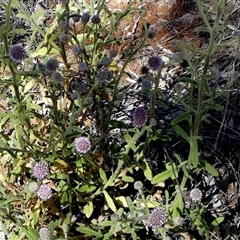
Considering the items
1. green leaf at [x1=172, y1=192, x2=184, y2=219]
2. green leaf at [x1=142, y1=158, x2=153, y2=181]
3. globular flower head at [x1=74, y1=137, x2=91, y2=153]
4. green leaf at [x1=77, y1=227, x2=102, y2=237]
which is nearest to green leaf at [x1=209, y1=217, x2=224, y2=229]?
green leaf at [x1=172, y1=192, x2=184, y2=219]

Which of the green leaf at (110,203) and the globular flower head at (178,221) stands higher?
the globular flower head at (178,221)

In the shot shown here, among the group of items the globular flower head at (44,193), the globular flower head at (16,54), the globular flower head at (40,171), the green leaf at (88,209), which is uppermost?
the globular flower head at (16,54)

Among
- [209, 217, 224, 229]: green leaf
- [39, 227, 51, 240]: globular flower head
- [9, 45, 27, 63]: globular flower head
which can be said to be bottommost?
[209, 217, 224, 229]: green leaf

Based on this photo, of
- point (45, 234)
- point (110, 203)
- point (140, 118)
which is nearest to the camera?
point (45, 234)

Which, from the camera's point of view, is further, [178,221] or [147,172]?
[147,172]

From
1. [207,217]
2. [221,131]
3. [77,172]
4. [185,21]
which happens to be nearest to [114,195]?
[77,172]

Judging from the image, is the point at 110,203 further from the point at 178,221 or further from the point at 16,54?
the point at 16,54

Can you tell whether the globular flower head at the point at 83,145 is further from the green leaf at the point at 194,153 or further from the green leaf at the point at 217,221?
the green leaf at the point at 217,221

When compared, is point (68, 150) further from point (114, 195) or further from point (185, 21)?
point (185, 21)

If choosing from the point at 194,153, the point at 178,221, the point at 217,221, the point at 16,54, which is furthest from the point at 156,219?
the point at 16,54

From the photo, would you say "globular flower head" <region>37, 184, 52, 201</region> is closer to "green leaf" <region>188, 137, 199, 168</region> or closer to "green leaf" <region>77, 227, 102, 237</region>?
"green leaf" <region>77, 227, 102, 237</region>

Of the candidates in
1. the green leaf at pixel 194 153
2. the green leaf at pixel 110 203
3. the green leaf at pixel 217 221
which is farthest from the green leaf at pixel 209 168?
the green leaf at pixel 110 203

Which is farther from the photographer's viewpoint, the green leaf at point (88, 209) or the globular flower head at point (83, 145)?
the green leaf at point (88, 209)

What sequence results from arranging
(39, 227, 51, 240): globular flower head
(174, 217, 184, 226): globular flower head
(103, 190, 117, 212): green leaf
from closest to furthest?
(39, 227, 51, 240): globular flower head < (174, 217, 184, 226): globular flower head < (103, 190, 117, 212): green leaf
